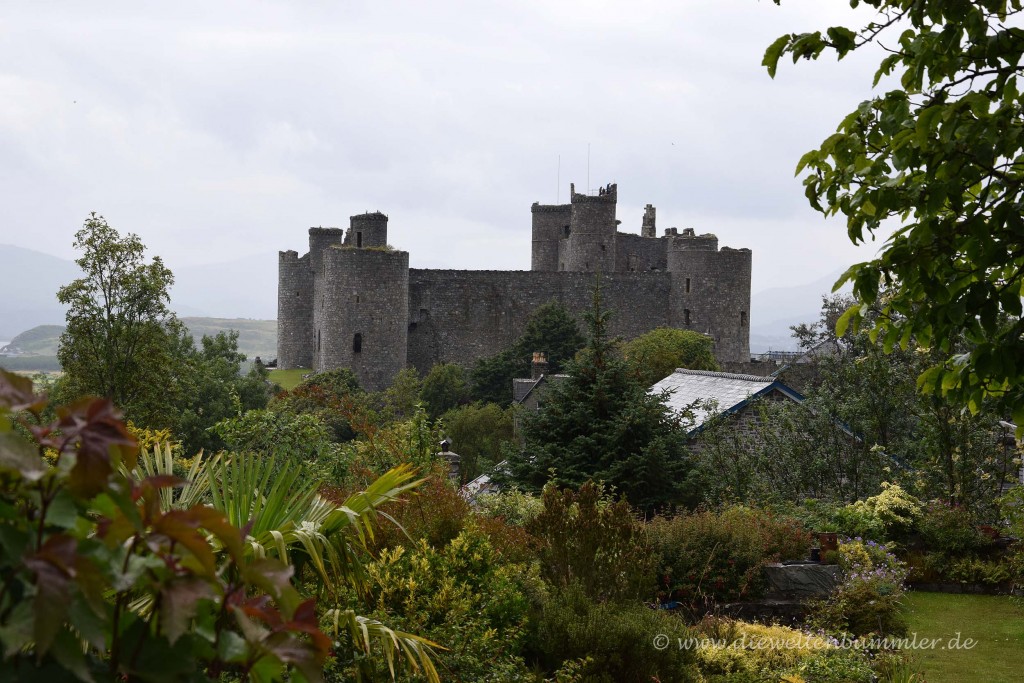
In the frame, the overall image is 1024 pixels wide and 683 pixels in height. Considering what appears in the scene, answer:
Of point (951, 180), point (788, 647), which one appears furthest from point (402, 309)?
point (951, 180)

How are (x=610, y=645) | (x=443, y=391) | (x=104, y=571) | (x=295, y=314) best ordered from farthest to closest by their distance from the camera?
(x=295, y=314)
(x=443, y=391)
(x=610, y=645)
(x=104, y=571)

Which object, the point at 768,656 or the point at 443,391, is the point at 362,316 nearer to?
the point at 443,391

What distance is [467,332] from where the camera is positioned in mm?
46406

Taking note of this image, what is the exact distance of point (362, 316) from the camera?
42062 mm

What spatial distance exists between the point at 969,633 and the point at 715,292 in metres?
38.5

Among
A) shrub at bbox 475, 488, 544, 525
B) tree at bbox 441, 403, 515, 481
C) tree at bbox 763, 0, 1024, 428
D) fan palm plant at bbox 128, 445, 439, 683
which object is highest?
tree at bbox 763, 0, 1024, 428

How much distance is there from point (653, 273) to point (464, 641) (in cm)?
4315

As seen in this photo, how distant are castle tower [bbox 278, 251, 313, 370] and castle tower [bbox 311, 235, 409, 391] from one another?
489 cm

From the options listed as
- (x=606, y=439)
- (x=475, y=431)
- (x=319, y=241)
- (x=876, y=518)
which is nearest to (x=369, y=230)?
(x=319, y=241)

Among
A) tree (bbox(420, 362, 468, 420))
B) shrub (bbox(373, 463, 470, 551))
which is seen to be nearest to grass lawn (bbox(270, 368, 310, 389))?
tree (bbox(420, 362, 468, 420))

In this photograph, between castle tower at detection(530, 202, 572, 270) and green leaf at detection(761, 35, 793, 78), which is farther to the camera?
castle tower at detection(530, 202, 572, 270)

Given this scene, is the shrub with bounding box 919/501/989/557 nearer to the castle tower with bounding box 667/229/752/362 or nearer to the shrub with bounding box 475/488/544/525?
the shrub with bounding box 475/488/544/525

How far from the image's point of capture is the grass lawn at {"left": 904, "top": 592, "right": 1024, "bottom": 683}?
7.79m

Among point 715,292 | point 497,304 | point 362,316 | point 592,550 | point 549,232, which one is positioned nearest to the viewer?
point 592,550
